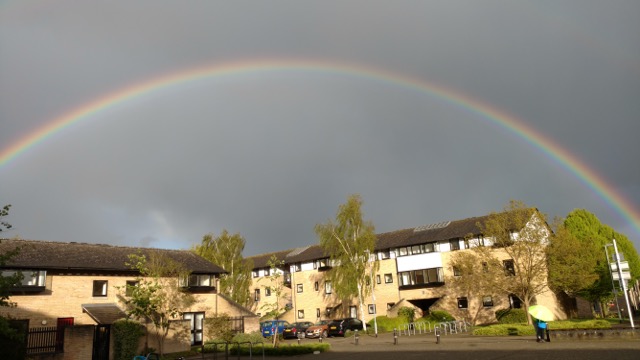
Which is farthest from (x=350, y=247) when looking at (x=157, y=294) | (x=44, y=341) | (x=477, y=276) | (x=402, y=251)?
(x=44, y=341)

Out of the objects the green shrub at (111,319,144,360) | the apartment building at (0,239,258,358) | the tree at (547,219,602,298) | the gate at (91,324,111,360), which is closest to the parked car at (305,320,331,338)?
the apartment building at (0,239,258,358)

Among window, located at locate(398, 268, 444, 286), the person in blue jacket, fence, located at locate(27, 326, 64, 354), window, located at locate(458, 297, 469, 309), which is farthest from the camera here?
window, located at locate(398, 268, 444, 286)

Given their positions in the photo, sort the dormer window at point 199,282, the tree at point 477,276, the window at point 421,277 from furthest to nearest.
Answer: the window at point 421,277, the dormer window at point 199,282, the tree at point 477,276

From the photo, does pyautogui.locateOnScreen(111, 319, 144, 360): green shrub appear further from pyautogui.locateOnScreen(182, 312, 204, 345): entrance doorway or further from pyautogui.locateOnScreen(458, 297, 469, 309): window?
pyautogui.locateOnScreen(458, 297, 469, 309): window

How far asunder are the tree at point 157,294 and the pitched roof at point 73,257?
1.71 metres

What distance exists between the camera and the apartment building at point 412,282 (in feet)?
149

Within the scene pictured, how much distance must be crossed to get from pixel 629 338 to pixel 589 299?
23.6 meters

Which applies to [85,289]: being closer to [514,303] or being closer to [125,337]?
[125,337]

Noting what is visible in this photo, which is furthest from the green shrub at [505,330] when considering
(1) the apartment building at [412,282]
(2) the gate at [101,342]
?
(2) the gate at [101,342]

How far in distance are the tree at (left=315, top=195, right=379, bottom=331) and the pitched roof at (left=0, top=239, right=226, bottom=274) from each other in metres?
14.4

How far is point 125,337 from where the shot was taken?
27484 millimetres

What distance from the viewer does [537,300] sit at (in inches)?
1681

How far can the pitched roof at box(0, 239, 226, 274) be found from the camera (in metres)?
30.2

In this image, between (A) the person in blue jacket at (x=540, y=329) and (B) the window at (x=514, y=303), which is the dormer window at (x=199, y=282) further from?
(B) the window at (x=514, y=303)
